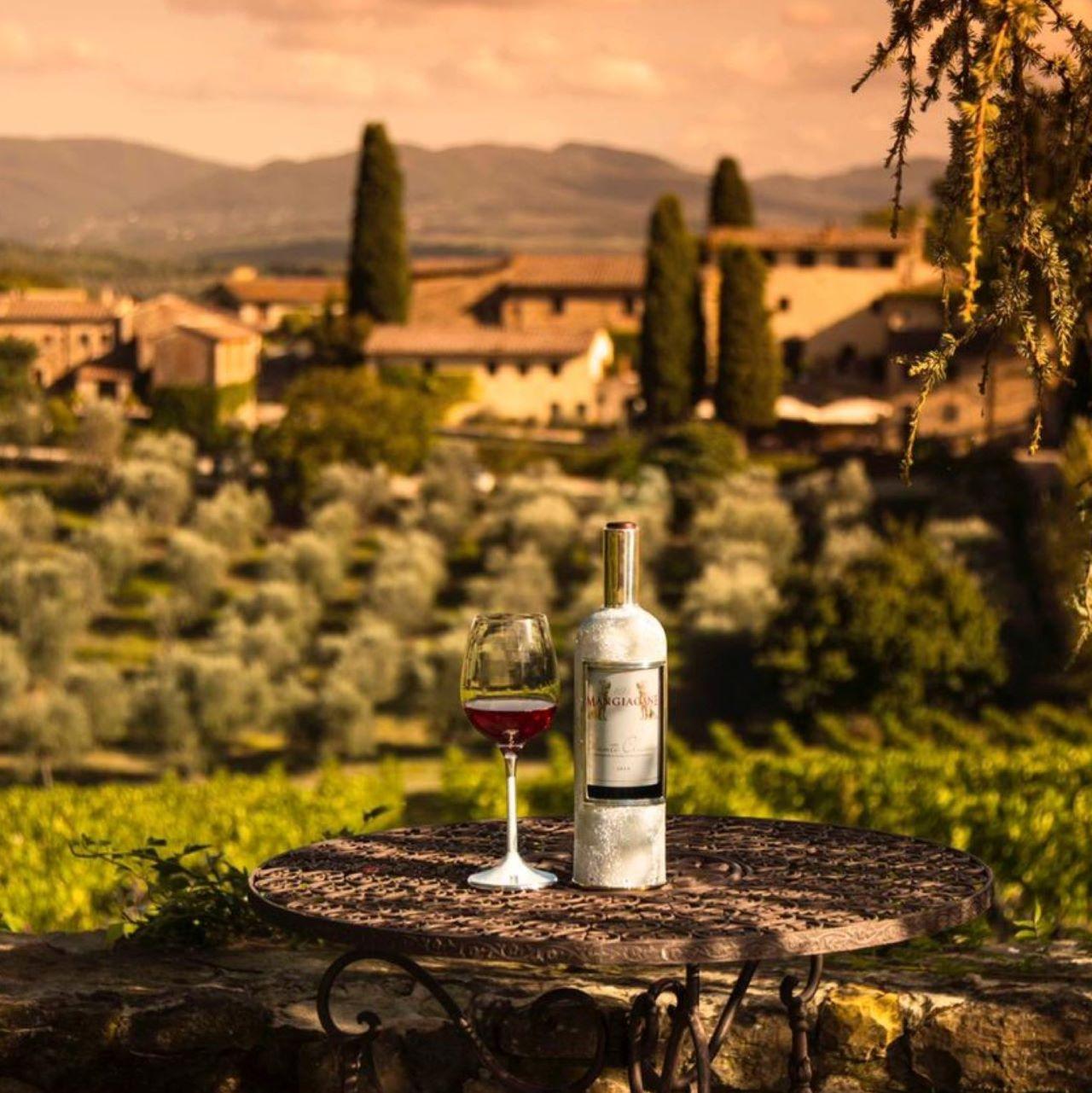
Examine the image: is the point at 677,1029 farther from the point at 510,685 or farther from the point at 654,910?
the point at 510,685

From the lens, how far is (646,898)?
414 cm

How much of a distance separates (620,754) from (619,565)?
41 cm

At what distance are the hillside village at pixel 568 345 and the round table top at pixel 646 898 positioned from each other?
165 ft

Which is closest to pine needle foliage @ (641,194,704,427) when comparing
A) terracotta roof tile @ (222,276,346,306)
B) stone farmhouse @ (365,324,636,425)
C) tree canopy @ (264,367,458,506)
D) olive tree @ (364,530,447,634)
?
tree canopy @ (264,367,458,506)

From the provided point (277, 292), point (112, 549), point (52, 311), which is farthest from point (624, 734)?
point (277, 292)

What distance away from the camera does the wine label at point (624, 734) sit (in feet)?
13.7

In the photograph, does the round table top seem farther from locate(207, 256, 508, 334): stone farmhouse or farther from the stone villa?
locate(207, 256, 508, 334): stone farmhouse

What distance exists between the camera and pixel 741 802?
13.5m

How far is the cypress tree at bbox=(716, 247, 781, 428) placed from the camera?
178ft

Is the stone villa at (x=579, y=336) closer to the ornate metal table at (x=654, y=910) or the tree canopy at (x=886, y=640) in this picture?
the tree canopy at (x=886, y=640)

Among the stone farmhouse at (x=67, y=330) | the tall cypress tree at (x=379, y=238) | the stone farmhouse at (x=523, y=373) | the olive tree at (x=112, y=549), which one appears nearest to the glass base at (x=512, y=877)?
the olive tree at (x=112, y=549)

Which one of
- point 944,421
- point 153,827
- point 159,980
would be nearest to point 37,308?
point 944,421

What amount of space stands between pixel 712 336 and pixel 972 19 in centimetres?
6147

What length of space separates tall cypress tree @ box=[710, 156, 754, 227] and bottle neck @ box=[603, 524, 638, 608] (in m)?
65.4
